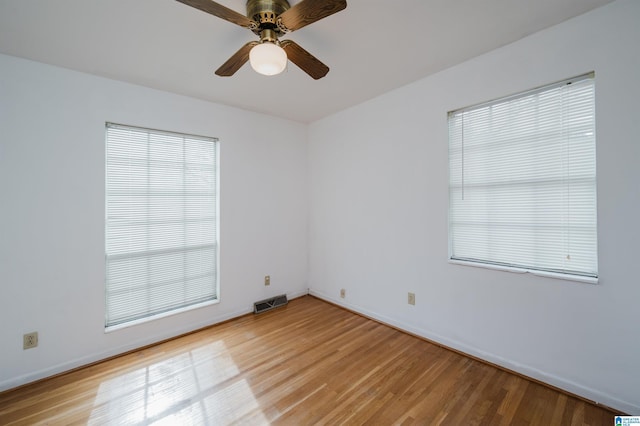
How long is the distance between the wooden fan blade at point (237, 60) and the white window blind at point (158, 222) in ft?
4.53

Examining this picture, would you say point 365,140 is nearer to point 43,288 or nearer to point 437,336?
point 437,336

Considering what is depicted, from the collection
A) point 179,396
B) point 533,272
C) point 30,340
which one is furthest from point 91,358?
point 533,272

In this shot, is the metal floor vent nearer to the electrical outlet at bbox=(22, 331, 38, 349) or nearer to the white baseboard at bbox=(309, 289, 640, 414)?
the white baseboard at bbox=(309, 289, 640, 414)

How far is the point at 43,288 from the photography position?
2232 millimetres

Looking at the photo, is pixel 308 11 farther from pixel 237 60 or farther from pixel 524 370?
pixel 524 370

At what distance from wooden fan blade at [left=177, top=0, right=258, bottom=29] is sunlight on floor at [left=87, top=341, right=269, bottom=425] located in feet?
7.94

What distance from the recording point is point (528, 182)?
2.13m

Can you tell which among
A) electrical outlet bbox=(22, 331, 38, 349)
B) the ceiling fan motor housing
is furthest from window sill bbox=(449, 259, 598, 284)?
electrical outlet bbox=(22, 331, 38, 349)

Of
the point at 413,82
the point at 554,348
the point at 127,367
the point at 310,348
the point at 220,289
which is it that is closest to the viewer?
the point at 554,348

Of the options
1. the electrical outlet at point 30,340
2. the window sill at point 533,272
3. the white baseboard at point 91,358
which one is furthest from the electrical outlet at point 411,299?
the electrical outlet at point 30,340

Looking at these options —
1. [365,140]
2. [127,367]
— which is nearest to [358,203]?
[365,140]

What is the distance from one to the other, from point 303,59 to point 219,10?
2.02 ft

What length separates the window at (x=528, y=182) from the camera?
189 centimetres

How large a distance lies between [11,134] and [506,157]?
4.06 metres
